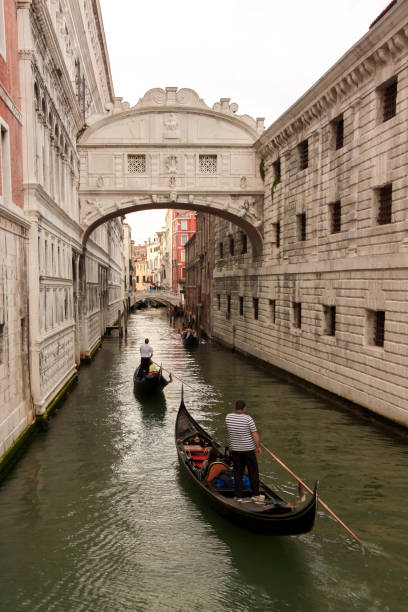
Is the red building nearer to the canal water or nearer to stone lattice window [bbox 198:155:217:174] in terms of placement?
stone lattice window [bbox 198:155:217:174]

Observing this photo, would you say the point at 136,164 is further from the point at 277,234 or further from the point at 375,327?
the point at 375,327

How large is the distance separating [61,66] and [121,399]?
29.0ft

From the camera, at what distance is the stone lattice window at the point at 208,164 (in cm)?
2011

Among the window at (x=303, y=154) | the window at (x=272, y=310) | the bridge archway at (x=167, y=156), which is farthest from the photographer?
the window at (x=272, y=310)

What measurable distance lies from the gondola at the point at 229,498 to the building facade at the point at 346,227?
4265mm

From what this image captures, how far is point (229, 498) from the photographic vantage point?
6.91 metres

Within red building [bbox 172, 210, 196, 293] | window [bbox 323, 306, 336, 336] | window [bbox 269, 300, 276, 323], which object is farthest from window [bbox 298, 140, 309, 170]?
red building [bbox 172, 210, 196, 293]

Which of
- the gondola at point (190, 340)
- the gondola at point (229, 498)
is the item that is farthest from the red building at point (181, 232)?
the gondola at point (229, 498)

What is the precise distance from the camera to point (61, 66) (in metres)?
13.7

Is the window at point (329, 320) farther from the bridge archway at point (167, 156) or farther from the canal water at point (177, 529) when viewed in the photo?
the bridge archway at point (167, 156)

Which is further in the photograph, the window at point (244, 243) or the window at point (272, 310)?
the window at point (244, 243)

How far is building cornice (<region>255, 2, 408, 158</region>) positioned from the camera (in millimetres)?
10977

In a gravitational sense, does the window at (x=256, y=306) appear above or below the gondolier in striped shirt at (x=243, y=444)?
above

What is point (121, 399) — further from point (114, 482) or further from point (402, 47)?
point (402, 47)
